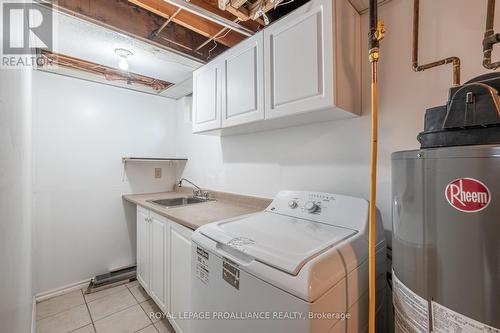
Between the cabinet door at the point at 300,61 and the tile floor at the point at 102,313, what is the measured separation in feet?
6.45

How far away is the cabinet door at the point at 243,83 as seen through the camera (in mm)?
1394

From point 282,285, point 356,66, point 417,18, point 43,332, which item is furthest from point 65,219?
point 417,18

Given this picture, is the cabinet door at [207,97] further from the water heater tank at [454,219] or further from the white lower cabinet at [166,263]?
the water heater tank at [454,219]

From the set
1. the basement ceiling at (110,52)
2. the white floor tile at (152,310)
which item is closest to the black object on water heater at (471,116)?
the basement ceiling at (110,52)

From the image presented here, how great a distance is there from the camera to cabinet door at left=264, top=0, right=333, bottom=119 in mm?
1075

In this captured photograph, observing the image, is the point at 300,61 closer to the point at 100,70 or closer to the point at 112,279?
the point at 100,70

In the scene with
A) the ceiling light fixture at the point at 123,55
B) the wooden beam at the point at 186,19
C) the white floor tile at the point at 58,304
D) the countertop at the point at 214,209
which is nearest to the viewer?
the wooden beam at the point at 186,19

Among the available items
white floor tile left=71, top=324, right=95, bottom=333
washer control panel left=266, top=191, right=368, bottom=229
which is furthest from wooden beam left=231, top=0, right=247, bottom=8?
white floor tile left=71, top=324, right=95, bottom=333

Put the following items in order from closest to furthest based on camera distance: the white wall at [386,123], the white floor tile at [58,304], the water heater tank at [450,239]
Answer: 1. the water heater tank at [450,239]
2. the white wall at [386,123]
3. the white floor tile at [58,304]

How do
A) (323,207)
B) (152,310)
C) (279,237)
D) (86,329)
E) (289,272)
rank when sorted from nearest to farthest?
(289,272) < (279,237) < (323,207) < (86,329) < (152,310)

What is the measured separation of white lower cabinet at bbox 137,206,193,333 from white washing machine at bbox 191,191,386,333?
1.30ft

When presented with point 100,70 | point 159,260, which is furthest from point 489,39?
point 100,70

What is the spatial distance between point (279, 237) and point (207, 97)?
1362 mm

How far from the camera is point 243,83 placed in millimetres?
1504
